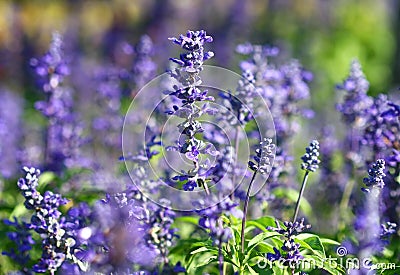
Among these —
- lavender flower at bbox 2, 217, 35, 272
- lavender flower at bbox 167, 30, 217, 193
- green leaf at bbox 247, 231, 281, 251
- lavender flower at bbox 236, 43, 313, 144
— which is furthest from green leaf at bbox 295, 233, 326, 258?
lavender flower at bbox 2, 217, 35, 272

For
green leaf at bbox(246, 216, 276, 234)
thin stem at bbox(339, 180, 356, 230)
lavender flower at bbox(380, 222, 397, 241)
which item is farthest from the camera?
thin stem at bbox(339, 180, 356, 230)

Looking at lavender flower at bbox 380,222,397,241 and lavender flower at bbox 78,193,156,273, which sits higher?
lavender flower at bbox 380,222,397,241

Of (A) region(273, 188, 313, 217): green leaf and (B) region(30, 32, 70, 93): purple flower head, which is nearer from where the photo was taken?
(A) region(273, 188, 313, 217): green leaf

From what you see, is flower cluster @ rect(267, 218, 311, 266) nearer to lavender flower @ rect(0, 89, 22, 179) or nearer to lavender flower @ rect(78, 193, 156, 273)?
lavender flower @ rect(78, 193, 156, 273)

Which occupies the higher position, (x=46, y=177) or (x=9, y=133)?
(x=9, y=133)

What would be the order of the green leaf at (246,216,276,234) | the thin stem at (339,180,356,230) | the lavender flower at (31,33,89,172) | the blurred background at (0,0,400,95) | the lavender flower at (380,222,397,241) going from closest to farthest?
the lavender flower at (380,222,397,241), the green leaf at (246,216,276,234), the thin stem at (339,180,356,230), the lavender flower at (31,33,89,172), the blurred background at (0,0,400,95)

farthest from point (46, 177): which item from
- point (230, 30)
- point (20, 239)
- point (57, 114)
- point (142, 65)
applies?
point (230, 30)

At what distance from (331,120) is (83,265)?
19.4 feet

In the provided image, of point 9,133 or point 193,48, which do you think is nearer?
point 193,48

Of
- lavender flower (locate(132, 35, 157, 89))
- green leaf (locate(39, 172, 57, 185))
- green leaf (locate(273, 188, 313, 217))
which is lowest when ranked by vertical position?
green leaf (locate(39, 172, 57, 185))

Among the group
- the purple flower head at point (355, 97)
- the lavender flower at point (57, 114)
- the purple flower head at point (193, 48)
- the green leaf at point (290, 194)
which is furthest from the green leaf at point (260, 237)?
the lavender flower at point (57, 114)

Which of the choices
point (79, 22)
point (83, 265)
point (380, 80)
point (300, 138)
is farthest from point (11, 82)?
point (83, 265)

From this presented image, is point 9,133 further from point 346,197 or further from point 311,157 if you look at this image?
point 311,157

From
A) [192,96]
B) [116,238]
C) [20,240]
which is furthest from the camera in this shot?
[20,240]
